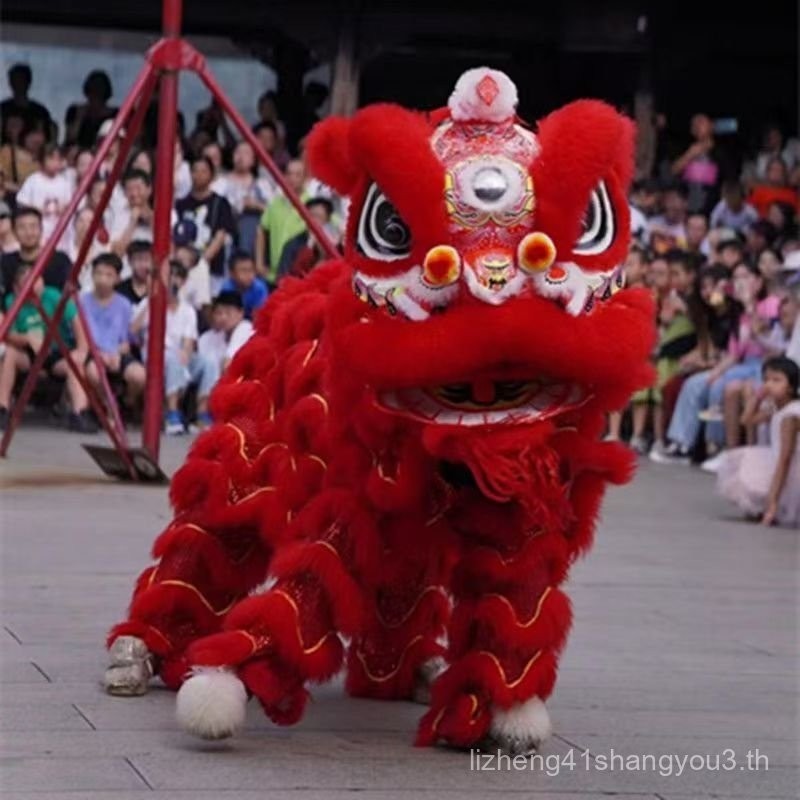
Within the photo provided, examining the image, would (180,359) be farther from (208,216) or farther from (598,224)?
(598,224)

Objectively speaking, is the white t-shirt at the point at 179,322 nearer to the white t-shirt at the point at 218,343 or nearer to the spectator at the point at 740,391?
the white t-shirt at the point at 218,343

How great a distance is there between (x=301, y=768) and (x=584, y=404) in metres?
1.03

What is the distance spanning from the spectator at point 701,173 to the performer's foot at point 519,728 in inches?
532

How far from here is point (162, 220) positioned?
1042 cm

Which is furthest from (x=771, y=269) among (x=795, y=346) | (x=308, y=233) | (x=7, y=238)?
(x=7, y=238)

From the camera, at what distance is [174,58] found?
10180 millimetres

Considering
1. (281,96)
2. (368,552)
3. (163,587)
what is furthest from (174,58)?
(281,96)

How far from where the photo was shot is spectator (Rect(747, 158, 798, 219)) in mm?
17547

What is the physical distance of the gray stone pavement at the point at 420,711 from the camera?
4789mm

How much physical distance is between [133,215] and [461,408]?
11.2 meters

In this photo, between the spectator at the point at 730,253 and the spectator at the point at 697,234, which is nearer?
the spectator at the point at 730,253

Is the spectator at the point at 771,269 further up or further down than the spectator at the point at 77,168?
further down

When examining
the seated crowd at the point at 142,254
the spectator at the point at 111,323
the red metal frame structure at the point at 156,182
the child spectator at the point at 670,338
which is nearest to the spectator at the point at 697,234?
the child spectator at the point at 670,338

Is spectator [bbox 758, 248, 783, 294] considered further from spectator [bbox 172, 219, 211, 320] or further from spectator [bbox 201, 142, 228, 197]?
spectator [bbox 201, 142, 228, 197]
